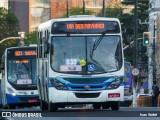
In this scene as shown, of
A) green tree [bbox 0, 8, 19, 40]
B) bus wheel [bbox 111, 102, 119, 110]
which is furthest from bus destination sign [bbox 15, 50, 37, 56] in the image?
green tree [bbox 0, 8, 19, 40]

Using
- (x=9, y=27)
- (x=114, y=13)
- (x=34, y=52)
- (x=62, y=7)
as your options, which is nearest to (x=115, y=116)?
(x=34, y=52)

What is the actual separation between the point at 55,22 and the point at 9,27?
2590 inches

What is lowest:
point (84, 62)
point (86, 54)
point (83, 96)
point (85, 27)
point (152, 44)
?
point (152, 44)

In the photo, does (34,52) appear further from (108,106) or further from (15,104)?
(108,106)

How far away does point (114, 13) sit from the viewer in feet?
409

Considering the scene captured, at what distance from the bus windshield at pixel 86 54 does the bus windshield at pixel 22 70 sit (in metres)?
13.8

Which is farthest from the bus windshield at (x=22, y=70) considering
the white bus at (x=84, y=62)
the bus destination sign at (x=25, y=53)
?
the white bus at (x=84, y=62)

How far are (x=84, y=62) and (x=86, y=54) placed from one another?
0.26 meters

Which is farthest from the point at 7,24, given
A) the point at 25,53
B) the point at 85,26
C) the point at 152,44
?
the point at 85,26

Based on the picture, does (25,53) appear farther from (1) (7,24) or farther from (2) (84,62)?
(1) (7,24)

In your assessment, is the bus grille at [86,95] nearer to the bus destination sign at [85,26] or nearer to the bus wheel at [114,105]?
the bus wheel at [114,105]

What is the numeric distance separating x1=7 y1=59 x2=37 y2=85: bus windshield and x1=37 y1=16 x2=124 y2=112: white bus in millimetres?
13404

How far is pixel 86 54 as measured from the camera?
23.5 meters

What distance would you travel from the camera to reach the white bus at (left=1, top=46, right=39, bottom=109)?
3769 cm
